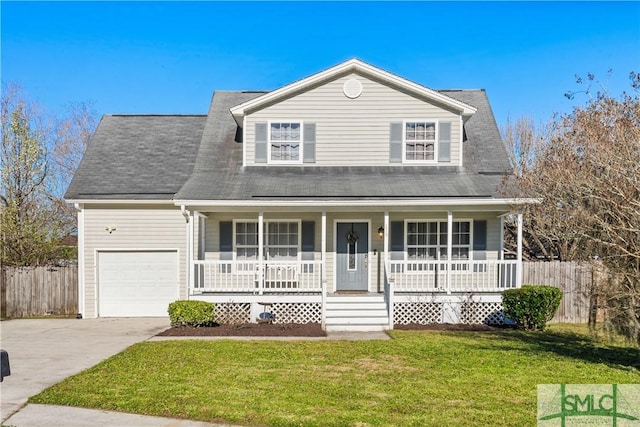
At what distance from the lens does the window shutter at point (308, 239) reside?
45.1 feet

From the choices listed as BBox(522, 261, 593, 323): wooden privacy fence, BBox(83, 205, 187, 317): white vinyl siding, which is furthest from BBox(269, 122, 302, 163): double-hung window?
BBox(522, 261, 593, 323): wooden privacy fence

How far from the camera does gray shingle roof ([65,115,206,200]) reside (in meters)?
14.2

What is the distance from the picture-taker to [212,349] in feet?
30.4

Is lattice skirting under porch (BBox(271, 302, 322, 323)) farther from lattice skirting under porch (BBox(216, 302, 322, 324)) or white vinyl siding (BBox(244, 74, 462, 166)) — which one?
white vinyl siding (BBox(244, 74, 462, 166))

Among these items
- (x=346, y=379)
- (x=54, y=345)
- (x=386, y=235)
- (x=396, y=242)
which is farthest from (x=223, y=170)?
(x=346, y=379)

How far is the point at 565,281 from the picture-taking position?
45.8ft

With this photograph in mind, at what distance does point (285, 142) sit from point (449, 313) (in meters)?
6.94

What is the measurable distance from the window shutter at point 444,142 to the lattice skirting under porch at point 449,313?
453 cm

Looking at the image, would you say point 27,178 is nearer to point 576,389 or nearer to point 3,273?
point 3,273

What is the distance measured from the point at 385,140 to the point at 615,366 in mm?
8644


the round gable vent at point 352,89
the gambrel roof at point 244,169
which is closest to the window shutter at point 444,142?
the gambrel roof at point 244,169

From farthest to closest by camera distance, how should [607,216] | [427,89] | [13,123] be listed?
[13,123] < [427,89] < [607,216]

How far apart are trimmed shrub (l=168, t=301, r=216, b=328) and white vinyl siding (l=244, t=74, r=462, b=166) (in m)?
5.56

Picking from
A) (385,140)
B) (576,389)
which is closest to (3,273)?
(385,140)
